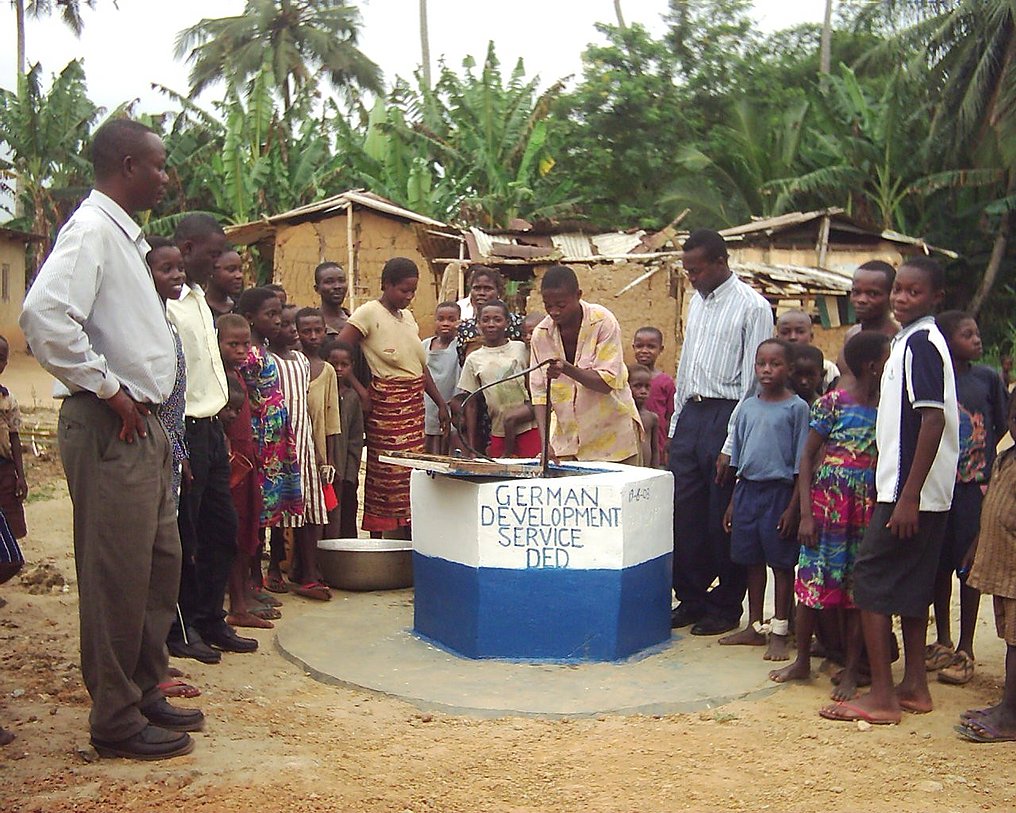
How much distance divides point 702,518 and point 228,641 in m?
2.29

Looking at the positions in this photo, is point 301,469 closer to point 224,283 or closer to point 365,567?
point 365,567

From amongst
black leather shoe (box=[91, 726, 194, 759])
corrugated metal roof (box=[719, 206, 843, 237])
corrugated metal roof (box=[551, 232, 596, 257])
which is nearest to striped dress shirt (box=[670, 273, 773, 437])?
black leather shoe (box=[91, 726, 194, 759])

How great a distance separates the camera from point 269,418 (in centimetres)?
573

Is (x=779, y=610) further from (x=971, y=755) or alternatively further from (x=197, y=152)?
(x=197, y=152)

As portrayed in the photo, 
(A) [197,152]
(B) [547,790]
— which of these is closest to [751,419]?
(B) [547,790]

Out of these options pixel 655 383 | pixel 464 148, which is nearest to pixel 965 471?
pixel 655 383

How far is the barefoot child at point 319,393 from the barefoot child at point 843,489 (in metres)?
2.65

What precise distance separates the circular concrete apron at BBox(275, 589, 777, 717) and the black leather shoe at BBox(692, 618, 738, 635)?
7 centimetres

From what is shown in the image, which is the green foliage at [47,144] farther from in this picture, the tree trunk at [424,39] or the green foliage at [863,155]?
the green foliage at [863,155]

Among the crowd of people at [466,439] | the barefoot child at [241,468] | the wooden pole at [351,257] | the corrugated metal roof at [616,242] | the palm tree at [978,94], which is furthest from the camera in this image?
the palm tree at [978,94]

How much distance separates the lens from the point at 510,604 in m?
4.98

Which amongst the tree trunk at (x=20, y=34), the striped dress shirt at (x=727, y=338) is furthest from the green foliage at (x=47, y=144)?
the striped dress shirt at (x=727, y=338)

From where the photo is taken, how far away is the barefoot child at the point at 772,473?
504 cm

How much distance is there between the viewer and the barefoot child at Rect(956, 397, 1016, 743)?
408 centimetres
